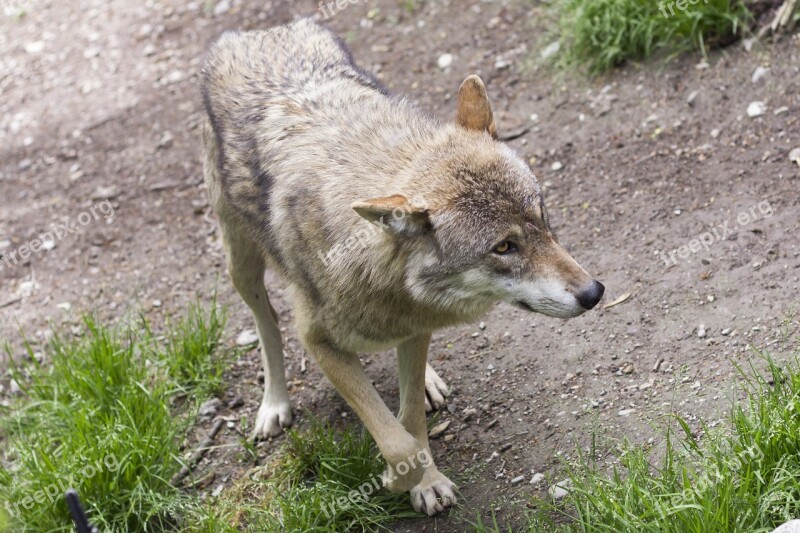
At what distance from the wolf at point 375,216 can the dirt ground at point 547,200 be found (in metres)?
0.59

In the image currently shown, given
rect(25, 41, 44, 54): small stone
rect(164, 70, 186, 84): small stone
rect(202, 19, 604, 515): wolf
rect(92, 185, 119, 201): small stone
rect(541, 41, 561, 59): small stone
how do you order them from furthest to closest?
rect(25, 41, 44, 54): small stone → rect(164, 70, 186, 84): small stone → rect(92, 185, 119, 201): small stone → rect(541, 41, 561, 59): small stone → rect(202, 19, 604, 515): wolf

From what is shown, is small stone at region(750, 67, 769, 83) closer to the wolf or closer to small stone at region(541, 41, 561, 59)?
small stone at region(541, 41, 561, 59)

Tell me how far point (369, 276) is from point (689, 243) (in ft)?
7.81

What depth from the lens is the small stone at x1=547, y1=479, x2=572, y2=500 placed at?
4248mm

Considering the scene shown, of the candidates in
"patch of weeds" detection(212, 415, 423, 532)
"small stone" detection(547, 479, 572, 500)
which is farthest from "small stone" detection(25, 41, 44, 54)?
"small stone" detection(547, 479, 572, 500)

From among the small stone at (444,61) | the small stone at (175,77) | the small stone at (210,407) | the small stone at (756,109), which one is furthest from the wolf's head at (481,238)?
→ the small stone at (175,77)

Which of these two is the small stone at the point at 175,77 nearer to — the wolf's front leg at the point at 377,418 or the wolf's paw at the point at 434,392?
the wolf's paw at the point at 434,392

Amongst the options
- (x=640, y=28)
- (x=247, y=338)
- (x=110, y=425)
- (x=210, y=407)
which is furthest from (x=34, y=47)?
(x=640, y=28)

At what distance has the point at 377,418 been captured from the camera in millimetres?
4348

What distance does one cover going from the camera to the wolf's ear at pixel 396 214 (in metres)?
3.69

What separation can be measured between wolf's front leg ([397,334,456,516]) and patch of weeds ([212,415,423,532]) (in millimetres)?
115

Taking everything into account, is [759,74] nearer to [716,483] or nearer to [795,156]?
[795,156]

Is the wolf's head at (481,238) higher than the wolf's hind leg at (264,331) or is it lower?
higher

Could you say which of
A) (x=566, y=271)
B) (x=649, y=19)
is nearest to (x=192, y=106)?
(x=649, y=19)
